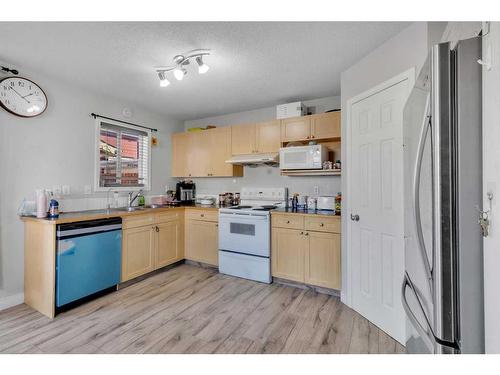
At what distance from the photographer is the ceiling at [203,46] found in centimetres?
186

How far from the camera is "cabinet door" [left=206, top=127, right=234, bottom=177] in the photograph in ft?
12.4

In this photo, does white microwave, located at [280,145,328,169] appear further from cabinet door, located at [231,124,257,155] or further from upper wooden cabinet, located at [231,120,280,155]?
cabinet door, located at [231,124,257,155]

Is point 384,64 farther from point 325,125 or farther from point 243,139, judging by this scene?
point 243,139

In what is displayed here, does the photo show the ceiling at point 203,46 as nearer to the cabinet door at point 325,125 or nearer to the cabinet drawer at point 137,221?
the cabinet door at point 325,125

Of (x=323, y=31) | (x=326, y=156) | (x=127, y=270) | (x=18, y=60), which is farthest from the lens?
(x=326, y=156)

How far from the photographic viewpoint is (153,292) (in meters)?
2.77

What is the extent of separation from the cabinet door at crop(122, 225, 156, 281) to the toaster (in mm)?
2169

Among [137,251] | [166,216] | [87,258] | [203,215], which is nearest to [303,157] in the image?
[203,215]

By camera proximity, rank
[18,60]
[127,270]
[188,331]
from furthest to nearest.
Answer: [127,270] < [18,60] < [188,331]

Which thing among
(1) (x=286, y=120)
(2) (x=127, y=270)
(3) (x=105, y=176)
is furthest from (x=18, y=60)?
(1) (x=286, y=120)

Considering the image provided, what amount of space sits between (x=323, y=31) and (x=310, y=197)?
196 cm

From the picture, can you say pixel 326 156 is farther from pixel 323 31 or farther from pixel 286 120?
pixel 323 31

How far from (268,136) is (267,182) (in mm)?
701

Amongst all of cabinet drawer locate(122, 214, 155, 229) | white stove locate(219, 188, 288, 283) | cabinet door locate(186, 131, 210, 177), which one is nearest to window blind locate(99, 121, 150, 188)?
cabinet door locate(186, 131, 210, 177)
